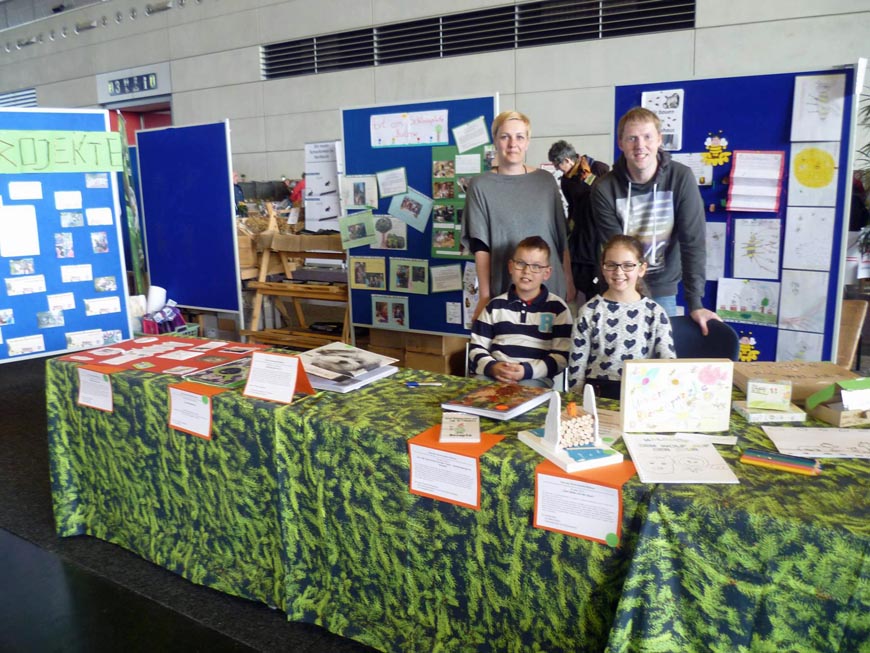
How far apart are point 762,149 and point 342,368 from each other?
2.01 m

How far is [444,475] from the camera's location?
1.47m

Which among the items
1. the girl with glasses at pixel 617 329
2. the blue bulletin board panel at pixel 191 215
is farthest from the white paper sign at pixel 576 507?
the blue bulletin board panel at pixel 191 215

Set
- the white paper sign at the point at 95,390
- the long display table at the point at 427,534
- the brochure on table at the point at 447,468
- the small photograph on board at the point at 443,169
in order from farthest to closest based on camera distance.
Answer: the small photograph on board at the point at 443,169
the white paper sign at the point at 95,390
the brochure on table at the point at 447,468
the long display table at the point at 427,534

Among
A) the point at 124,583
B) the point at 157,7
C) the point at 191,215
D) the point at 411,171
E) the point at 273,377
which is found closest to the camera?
the point at 273,377

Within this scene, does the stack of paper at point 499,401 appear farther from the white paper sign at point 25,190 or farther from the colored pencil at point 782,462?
the white paper sign at point 25,190

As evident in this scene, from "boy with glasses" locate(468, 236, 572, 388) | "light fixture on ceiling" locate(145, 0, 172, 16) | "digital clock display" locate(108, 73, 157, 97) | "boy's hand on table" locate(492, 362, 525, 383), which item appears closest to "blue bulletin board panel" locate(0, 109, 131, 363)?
"boy with glasses" locate(468, 236, 572, 388)

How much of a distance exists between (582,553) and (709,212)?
2075 mm

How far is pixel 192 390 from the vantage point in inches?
75.6

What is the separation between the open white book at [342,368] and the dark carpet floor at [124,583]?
70 cm

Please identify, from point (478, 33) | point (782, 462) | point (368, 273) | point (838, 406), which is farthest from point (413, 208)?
point (478, 33)

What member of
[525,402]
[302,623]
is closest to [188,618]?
[302,623]

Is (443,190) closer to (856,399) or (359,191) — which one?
(359,191)

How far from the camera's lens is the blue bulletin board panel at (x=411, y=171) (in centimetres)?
357

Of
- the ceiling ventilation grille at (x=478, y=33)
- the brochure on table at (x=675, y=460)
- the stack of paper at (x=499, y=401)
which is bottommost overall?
the brochure on table at (x=675, y=460)
